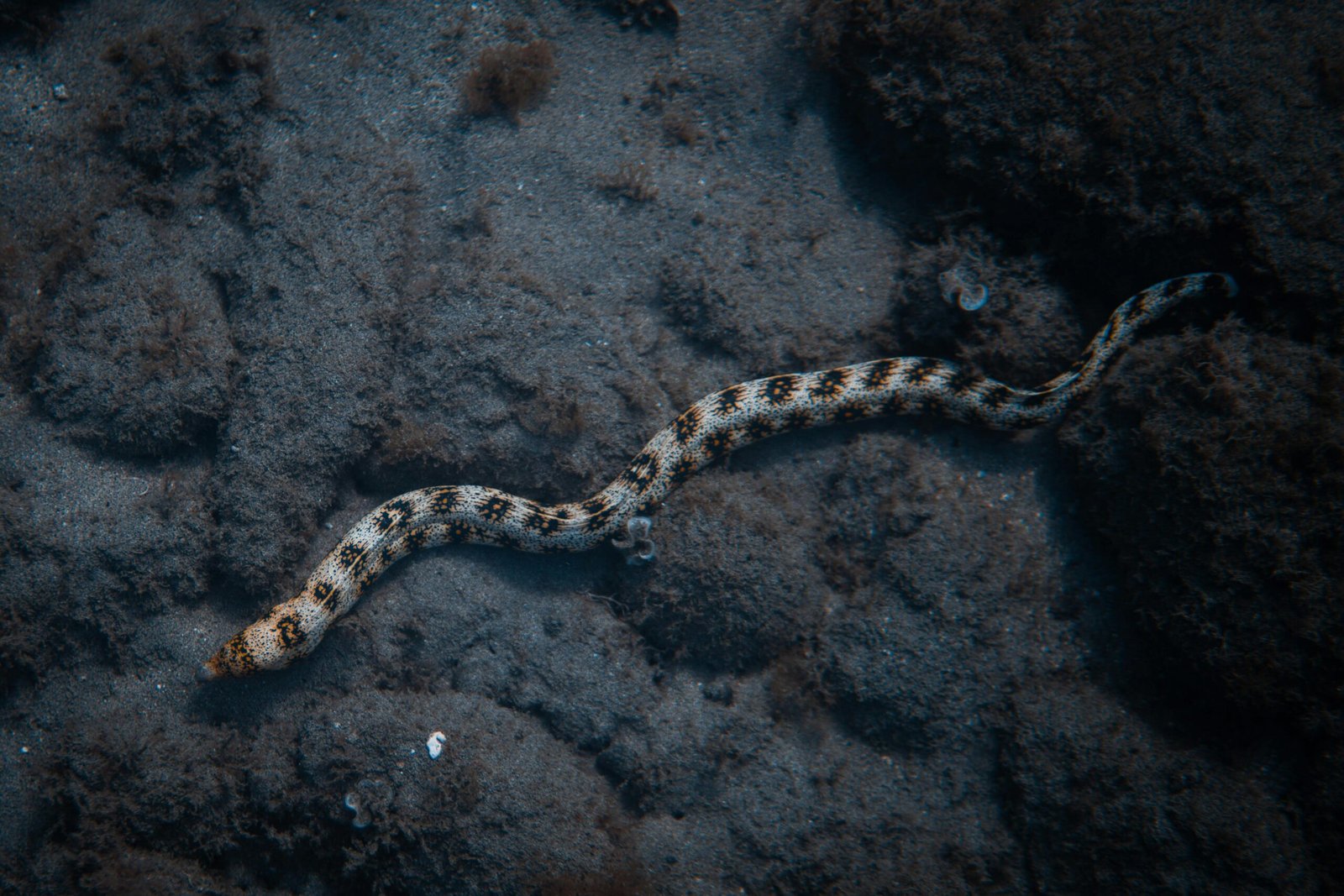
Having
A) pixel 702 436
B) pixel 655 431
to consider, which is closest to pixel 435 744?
pixel 655 431

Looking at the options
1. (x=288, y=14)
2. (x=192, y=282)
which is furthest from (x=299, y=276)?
(x=288, y=14)

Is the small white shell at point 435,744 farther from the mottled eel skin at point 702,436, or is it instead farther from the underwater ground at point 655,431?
the mottled eel skin at point 702,436

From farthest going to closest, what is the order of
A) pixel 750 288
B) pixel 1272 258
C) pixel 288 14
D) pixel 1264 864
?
pixel 288 14 → pixel 750 288 → pixel 1272 258 → pixel 1264 864

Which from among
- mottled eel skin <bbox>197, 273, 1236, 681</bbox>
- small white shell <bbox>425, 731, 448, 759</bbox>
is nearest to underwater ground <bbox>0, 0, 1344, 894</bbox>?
small white shell <bbox>425, 731, 448, 759</bbox>

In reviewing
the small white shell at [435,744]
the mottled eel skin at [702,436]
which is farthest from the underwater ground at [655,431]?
the mottled eel skin at [702,436]

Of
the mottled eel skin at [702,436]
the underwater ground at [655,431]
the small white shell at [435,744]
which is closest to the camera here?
the underwater ground at [655,431]

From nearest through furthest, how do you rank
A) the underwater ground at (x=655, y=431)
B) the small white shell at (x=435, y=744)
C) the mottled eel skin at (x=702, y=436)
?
1. the underwater ground at (x=655, y=431)
2. the small white shell at (x=435, y=744)
3. the mottled eel skin at (x=702, y=436)

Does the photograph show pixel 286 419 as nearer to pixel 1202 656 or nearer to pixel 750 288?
pixel 750 288
